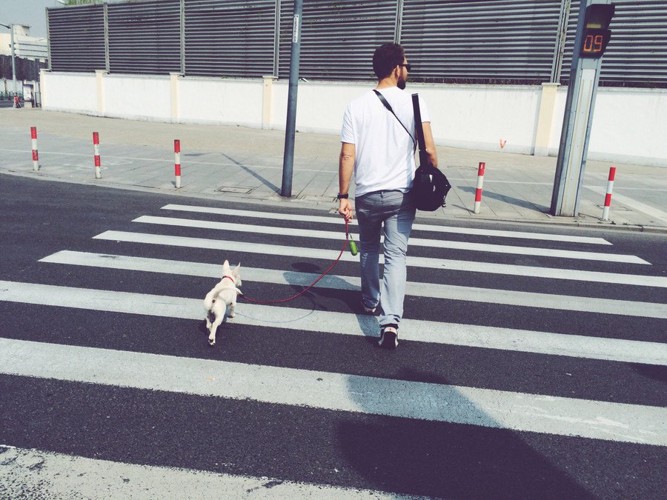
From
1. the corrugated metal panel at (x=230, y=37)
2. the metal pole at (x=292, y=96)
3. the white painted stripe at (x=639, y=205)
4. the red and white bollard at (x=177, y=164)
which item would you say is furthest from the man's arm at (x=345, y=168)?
the corrugated metal panel at (x=230, y=37)

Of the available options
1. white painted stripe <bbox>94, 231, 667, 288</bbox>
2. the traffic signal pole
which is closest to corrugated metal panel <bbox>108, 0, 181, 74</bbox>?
the traffic signal pole

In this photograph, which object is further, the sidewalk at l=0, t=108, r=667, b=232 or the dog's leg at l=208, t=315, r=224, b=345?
the sidewalk at l=0, t=108, r=667, b=232

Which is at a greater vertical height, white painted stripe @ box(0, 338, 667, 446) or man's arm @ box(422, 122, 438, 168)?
man's arm @ box(422, 122, 438, 168)

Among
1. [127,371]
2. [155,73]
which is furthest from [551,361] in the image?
[155,73]

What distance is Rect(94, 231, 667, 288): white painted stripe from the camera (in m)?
7.12

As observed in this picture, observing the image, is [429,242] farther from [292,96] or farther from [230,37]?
[230,37]

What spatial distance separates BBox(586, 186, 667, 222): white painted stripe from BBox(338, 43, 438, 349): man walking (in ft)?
27.5

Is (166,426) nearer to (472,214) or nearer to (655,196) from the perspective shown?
(472,214)

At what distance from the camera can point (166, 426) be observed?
3.39m

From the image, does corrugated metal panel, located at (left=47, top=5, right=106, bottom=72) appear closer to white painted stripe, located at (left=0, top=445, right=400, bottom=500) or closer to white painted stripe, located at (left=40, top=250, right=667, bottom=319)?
white painted stripe, located at (left=40, top=250, right=667, bottom=319)

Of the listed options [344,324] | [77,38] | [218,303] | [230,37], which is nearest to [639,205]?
[344,324]

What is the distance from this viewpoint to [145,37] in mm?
32938

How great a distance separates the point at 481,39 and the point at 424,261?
18.5 m

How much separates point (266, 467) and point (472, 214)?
8526 millimetres
